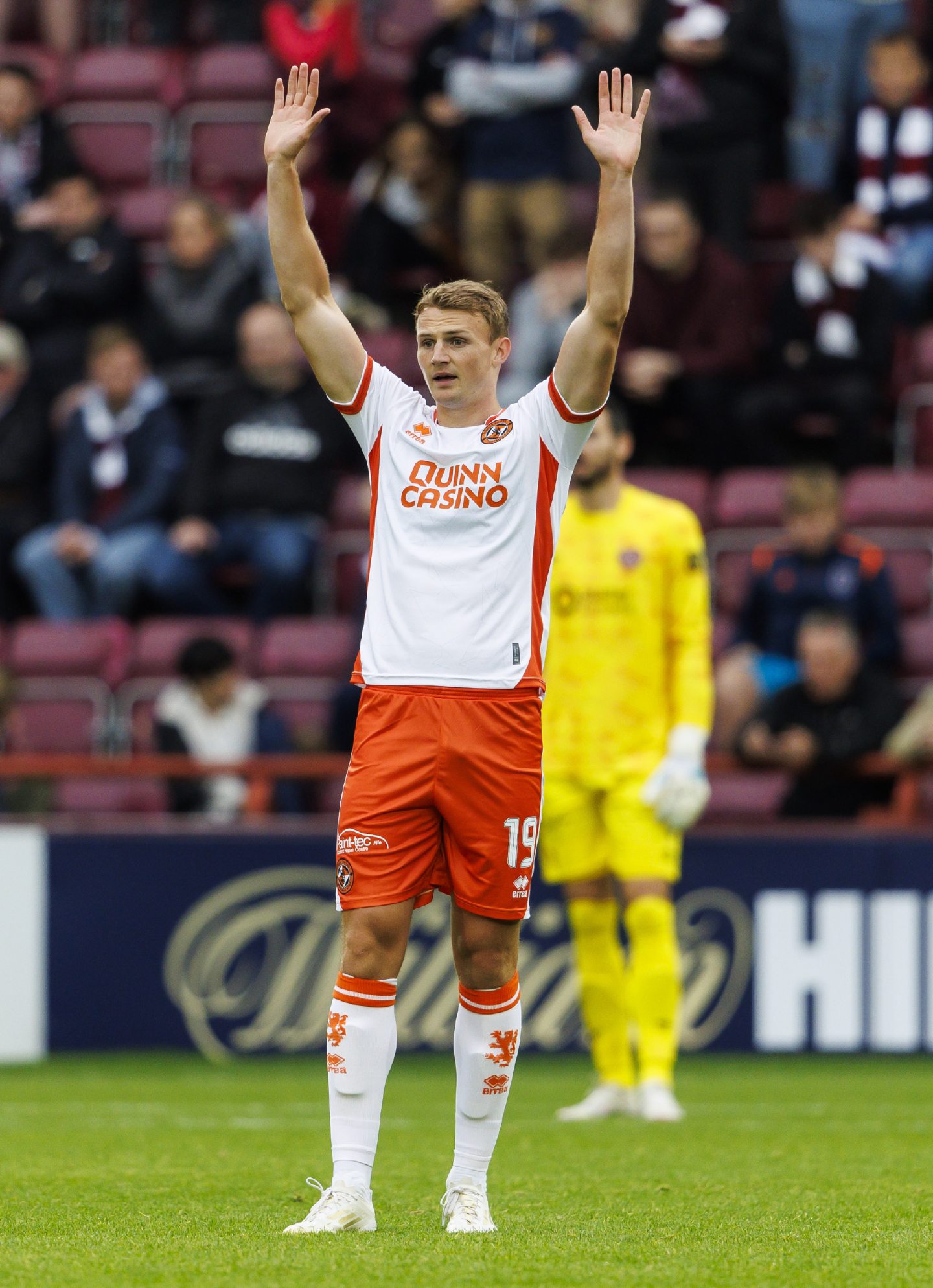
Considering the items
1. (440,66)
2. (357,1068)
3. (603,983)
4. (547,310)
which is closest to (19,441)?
(547,310)

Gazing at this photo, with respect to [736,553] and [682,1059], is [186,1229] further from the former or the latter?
[736,553]

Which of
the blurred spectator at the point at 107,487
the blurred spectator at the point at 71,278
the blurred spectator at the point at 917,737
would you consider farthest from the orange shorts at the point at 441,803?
the blurred spectator at the point at 71,278

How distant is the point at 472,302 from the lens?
4.72 m

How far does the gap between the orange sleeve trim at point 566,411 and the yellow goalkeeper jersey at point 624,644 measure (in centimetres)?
271

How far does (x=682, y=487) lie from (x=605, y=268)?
7.02 meters

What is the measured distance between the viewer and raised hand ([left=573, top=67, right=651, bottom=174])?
4648 mm

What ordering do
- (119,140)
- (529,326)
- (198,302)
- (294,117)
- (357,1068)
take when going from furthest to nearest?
(119,140), (198,302), (529,326), (294,117), (357,1068)

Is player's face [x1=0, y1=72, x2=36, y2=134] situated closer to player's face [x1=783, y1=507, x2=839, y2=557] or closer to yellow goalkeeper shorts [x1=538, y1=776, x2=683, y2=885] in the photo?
player's face [x1=783, y1=507, x2=839, y2=557]

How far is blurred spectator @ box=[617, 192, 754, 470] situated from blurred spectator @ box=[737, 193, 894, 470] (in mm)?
188

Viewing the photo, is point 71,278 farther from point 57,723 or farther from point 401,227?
point 57,723

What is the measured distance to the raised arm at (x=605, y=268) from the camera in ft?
15.0

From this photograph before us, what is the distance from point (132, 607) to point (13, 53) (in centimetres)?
596

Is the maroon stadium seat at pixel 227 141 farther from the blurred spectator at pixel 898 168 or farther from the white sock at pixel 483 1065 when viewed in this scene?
the white sock at pixel 483 1065

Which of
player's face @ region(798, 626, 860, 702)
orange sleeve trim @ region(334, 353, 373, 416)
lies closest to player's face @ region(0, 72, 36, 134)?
player's face @ region(798, 626, 860, 702)
